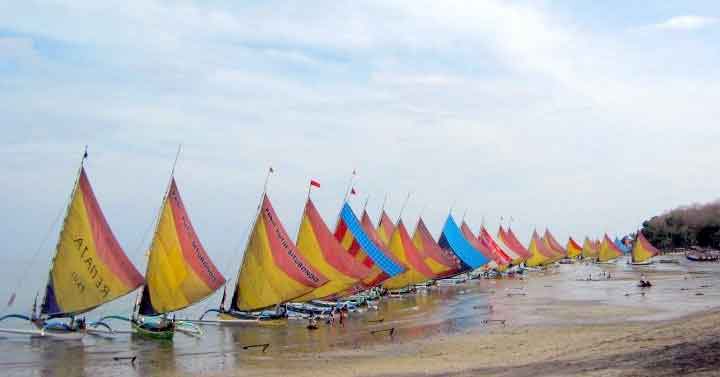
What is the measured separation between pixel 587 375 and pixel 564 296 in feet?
127

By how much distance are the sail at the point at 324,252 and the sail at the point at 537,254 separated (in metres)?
62.2

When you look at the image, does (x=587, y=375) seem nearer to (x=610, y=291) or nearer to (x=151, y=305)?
(x=151, y=305)

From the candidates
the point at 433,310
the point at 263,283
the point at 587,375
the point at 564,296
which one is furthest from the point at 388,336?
the point at 564,296

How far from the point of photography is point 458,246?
7538cm

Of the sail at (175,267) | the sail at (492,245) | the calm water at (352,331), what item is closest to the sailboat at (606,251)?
the sail at (492,245)

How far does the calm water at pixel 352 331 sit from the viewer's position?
29062 millimetres

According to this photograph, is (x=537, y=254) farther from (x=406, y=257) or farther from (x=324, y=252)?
(x=324, y=252)

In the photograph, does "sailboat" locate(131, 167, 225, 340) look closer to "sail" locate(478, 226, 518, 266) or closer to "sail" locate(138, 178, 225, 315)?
"sail" locate(138, 178, 225, 315)

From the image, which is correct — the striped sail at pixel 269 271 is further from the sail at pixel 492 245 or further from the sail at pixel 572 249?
the sail at pixel 572 249

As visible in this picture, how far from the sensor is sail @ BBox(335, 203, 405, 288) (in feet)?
177

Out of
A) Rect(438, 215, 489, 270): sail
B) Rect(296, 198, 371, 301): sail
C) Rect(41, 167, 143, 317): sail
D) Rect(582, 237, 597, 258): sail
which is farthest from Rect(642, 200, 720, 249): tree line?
Rect(41, 167, 143, 317): sail

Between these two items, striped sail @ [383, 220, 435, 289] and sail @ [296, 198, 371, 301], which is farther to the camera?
striped sail @ [383, 220, 435, 289]

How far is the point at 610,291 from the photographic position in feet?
194

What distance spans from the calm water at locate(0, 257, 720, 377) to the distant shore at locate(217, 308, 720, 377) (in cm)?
220
